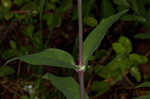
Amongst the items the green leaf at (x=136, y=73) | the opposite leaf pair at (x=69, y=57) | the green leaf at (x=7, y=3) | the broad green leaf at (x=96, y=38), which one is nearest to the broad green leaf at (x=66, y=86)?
the opposite leaf pair at (x=69, y=57)

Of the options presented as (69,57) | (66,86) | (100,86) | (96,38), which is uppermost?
(96,38)

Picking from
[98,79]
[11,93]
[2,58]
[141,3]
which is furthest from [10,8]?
[141,3]

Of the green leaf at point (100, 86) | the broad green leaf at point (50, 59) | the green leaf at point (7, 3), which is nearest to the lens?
the broad green leaf at point (50, 59)

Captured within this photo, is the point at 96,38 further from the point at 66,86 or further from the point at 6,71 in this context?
the point at 6,71

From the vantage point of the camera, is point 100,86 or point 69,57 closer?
point 69,57

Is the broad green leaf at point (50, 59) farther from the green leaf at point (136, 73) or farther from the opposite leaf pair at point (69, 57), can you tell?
the green leaf at point (136, 73)

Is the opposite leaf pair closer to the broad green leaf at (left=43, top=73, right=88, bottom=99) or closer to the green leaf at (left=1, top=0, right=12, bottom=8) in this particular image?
the broad green leaf at (left=43, top=73, right=88, bottom=99)

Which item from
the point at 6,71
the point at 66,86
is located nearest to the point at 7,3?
the point at 6,71
